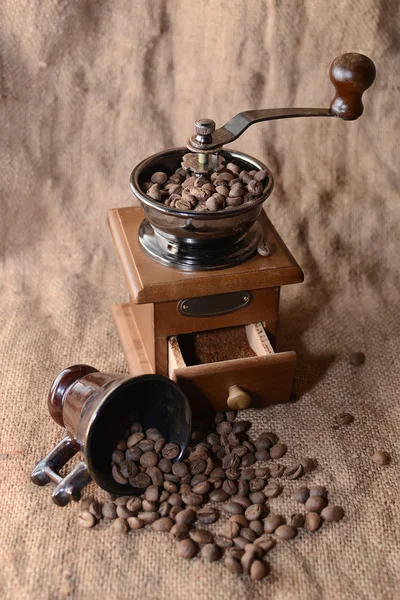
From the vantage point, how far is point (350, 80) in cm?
156

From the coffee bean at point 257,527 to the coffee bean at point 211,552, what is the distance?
0.25 feet

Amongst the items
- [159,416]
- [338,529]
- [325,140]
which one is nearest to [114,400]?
[159,416]

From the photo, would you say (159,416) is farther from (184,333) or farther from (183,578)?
(183,578)

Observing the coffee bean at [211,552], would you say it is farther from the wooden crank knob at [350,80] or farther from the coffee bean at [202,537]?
the wooden crank knob at [350,80]

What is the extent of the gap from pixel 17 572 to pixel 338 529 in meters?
0.55

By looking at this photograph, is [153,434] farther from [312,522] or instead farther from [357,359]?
[357,359]

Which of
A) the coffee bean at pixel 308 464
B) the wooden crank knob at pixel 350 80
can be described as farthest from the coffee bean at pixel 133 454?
→ the wooden crank knob at pixel 350 80

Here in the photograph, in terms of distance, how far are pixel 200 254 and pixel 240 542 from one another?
0.53m

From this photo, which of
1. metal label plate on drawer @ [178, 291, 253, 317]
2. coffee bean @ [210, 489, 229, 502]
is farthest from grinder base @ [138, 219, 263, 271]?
coffee bean @ [210, 489, 229, 502]

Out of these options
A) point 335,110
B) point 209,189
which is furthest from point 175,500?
point 335,110

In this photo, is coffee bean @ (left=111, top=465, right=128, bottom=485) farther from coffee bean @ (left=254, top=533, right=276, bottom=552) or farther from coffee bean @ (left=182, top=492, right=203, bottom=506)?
coffee bean @ (left=254, top=533, right=276, bottom=552)

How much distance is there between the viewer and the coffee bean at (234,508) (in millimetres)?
1477

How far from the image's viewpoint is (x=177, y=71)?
82.0 inches

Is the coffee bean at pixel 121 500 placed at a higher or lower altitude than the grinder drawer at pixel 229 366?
lower
